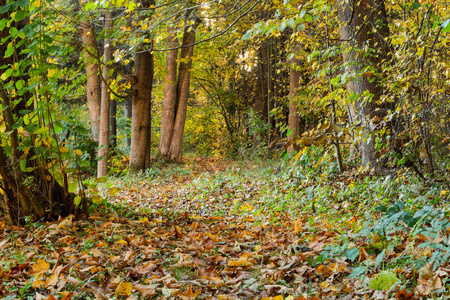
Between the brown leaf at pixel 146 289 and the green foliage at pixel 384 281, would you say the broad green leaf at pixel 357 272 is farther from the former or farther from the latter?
the brown leaf at pixel 146 289

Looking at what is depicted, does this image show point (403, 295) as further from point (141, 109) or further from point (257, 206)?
point (141, 109)

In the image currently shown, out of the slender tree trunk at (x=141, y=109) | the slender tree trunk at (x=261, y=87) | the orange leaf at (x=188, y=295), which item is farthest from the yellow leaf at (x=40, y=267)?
the slender tree trunk at (x=261, y=87)

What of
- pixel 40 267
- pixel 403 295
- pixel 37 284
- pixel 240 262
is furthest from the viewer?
pixel 240 262

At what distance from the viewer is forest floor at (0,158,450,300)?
2.20m

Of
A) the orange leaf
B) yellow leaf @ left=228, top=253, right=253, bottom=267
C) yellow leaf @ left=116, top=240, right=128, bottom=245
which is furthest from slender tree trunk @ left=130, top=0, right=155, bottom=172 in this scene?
the orange leaf

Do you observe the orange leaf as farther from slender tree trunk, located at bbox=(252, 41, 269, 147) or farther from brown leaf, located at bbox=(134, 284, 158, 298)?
slender tree trunk, located at bbox=(252, 41, 269, 147)

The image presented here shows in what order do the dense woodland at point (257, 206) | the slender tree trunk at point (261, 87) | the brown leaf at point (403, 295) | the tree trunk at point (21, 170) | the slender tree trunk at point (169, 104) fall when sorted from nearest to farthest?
the brown leaf at point (403, 295)
the dense woodland at point (257, 206)
the tree trunk at point (21, 170)
the slender tree trunk at point (169, 104)
the slender tree trunk at point (261, 87)

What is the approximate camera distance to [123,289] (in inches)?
86.7

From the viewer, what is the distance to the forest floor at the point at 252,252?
7.23 feet

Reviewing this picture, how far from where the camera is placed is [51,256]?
2.74 metres

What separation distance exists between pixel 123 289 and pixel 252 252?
4.56ft

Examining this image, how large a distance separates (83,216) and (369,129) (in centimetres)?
355

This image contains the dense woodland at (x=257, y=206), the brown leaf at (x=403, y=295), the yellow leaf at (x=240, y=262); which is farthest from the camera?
the yellow leaf at (x=240, y=262)

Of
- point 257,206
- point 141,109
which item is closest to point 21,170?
point 257,206
